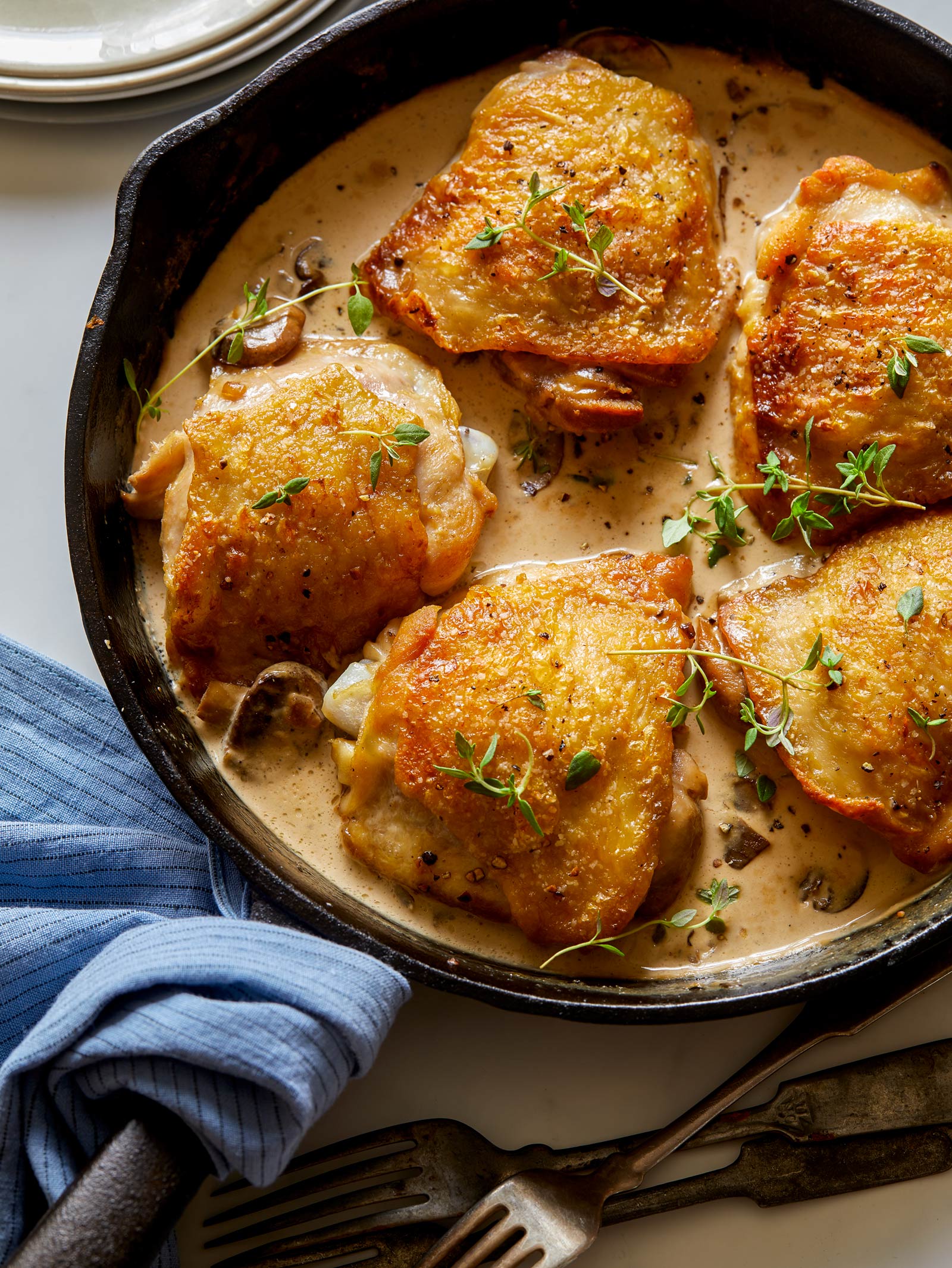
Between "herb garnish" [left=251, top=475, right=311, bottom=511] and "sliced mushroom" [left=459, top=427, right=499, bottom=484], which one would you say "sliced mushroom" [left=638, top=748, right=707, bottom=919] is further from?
"herb garnish" [left=251, top=475, right=311, bottom=511]

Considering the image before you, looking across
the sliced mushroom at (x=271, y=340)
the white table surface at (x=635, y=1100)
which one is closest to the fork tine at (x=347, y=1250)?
the white table surface at (x=635, y=1100)

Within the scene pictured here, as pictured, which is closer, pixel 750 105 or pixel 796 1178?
pixel 796 1178

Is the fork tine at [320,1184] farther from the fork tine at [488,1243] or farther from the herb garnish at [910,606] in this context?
the herb garnish at [910,606]

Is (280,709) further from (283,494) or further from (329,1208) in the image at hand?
(329,1208)

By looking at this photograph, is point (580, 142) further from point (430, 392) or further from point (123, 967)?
point (123, 967)

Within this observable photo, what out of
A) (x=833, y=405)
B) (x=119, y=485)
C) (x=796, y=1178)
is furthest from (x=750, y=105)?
(x=796, y=1178)
